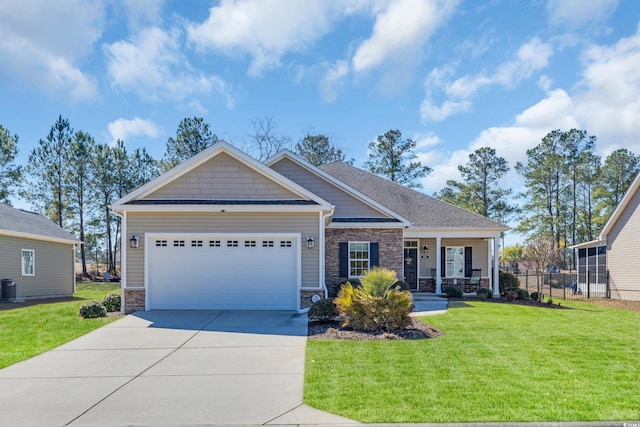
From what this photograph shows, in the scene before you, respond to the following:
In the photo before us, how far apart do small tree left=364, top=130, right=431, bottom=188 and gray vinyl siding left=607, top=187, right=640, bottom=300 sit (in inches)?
784

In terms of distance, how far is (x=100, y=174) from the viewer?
118ft

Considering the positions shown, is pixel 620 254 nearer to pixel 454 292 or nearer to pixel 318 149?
pixel 454 292

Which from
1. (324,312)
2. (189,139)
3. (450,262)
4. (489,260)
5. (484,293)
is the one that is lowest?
(484,293)

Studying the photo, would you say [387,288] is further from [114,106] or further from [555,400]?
[114,106]

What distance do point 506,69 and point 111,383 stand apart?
48.0 ft

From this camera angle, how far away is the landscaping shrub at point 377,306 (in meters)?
9.71

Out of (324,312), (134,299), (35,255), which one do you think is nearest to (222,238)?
(134,299)

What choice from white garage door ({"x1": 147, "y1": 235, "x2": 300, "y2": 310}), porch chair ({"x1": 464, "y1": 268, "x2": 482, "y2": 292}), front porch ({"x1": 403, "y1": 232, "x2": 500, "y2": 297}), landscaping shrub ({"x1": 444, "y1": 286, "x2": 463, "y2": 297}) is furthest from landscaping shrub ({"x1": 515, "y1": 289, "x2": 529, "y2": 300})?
white garage door ({"x1": 147, "y1": 235, "x2": 300, "y2": 310})

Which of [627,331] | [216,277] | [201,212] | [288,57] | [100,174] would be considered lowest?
[627,331]

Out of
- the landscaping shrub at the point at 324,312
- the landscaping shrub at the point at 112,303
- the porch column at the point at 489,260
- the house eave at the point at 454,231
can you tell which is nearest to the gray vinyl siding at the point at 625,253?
the house eave at the point at 454,231

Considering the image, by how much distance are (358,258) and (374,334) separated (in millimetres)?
7663

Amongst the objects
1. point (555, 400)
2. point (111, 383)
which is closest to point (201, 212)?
point (111, 383)

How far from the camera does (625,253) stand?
19.9 meters

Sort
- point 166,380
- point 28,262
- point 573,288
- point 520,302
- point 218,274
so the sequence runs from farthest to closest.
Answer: point 573,288, point 28,262, point 520,302, point 218,274, point 166,380
